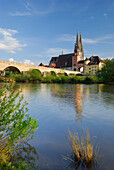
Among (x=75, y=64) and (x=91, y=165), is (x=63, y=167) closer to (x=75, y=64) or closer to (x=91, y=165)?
(x=91, y=165)

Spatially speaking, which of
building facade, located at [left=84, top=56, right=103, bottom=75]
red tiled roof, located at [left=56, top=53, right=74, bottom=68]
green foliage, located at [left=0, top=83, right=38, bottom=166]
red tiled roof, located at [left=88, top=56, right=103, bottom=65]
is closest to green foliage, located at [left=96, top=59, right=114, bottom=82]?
building facade, located at [left=84, top=56, right=103, bottom=75]

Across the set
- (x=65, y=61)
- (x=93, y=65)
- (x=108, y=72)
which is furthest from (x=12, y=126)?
(x=65, y=61)

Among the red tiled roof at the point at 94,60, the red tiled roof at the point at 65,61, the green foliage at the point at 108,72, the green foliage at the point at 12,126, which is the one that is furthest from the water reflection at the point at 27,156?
the red tiled roof at the point at 65,61

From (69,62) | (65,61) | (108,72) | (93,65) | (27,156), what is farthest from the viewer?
(65,61)

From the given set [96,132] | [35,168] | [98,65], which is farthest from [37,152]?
[98,65]

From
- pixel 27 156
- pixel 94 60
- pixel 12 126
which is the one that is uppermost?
pixel 94 60

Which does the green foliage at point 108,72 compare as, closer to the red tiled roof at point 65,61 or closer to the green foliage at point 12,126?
the green foliage at point 12,126

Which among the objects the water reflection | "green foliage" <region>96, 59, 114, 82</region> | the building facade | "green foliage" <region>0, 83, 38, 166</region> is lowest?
the water reflection

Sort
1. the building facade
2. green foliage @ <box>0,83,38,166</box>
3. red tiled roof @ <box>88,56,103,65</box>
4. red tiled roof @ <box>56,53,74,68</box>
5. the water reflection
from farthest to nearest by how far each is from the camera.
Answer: red tiled roof @ <box>56,53,74,68</box> < red tiled roof @ <box>88,56,103,65</box> < the building facade < the water reflection < green foliage @ <box>0,83,38,166</box>

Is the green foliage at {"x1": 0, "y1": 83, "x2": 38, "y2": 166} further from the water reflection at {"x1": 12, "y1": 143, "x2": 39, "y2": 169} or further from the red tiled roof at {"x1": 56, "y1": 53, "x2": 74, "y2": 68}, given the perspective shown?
the red tiled roof at {"x1": 56, "y1": 53, "x2": 74, "y2": 68}

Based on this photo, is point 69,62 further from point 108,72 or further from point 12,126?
point 12,126

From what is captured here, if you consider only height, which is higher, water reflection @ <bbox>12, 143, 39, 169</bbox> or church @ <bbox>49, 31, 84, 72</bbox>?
church @ <bbox>49, 31, 84, 72</bbox>

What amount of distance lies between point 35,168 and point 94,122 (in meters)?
4.57

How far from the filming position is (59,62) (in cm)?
11512
